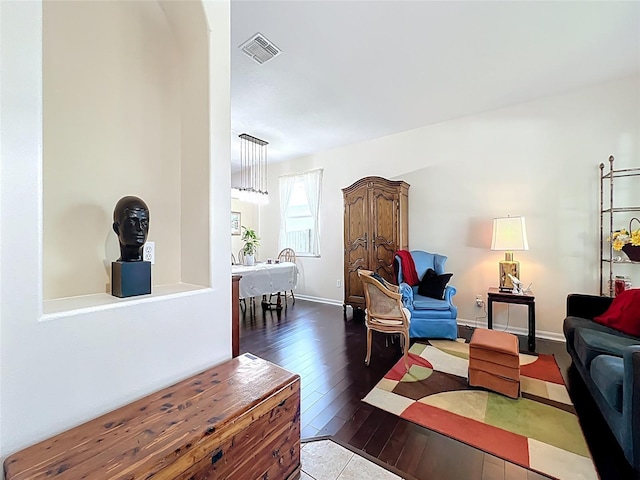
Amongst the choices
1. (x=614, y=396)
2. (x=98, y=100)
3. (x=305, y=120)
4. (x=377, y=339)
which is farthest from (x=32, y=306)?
(x=305, y=120)

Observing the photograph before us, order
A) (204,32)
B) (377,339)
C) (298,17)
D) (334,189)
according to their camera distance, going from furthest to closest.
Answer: (334,189)
(377,339)
(298,17)
(204,32)

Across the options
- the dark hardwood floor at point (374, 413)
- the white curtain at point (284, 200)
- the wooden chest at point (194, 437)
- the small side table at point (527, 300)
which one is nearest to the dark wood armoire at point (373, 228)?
the dark hardwood floor at point (374, 413)

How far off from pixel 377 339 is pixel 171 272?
8.21 ft

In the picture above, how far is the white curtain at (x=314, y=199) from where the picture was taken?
Result: 5320mm

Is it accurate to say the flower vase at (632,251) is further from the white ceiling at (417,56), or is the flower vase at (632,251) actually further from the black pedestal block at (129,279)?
the black pedestal block at (129,279)

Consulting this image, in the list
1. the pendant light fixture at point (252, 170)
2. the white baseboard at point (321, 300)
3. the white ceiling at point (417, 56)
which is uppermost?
the white ceiling at point (417, 56)

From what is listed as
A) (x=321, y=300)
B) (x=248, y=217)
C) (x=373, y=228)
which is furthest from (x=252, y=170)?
(x=373, y=228)

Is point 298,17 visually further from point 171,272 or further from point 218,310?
point 218,310

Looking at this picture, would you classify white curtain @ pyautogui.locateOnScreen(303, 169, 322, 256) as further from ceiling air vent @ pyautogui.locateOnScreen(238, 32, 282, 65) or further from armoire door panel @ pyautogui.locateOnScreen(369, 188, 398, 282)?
ceiling air vent @ pyautogui.locateOnScreen(238, 32, 282, 65)

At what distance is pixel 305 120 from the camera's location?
3.87m

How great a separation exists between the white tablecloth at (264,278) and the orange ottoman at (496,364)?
2.91 meters

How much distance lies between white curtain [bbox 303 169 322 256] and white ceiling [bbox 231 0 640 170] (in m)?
1.53

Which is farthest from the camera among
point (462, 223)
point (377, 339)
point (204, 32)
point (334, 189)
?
point (334, 189)

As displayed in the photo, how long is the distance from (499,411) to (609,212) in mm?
2636
